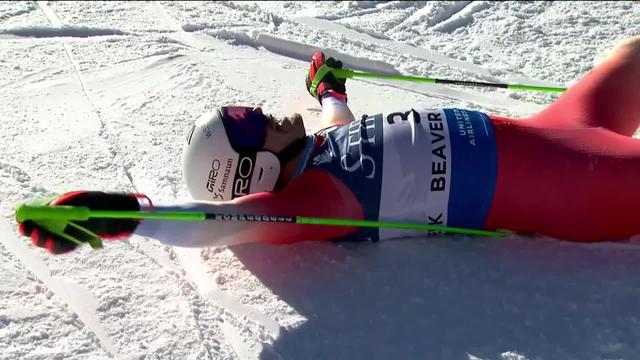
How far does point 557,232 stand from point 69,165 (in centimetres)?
168

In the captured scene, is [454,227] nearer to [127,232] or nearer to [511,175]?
[511,175]

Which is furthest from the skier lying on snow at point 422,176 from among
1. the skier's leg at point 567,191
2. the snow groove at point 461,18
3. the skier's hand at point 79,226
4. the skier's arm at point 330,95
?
the snow groove at point 461,18

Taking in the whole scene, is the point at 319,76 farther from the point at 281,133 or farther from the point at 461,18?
the point at 461,18

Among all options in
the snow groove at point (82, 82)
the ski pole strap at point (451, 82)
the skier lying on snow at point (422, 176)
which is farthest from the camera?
the ski pole strap at point (451, 82)

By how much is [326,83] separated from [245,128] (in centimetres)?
92

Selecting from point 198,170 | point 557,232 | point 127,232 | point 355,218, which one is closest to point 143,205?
point 127,232

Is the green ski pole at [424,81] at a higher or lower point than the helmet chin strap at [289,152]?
higher

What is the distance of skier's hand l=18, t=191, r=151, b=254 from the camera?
6.42 ft

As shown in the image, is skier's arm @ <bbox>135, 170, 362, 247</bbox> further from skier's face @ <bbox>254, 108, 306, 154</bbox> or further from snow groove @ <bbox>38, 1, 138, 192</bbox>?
snow groove @ <bbox>38, 1, 138, 192</bbox>

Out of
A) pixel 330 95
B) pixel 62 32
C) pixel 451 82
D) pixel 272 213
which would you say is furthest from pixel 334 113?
pixel 62 32

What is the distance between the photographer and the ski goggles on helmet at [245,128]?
2.38 m

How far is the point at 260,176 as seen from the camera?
2416 mm

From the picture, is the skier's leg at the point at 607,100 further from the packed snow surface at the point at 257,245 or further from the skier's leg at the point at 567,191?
the packed snow surface at the point at 257,245

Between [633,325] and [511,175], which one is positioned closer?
[633,325]
